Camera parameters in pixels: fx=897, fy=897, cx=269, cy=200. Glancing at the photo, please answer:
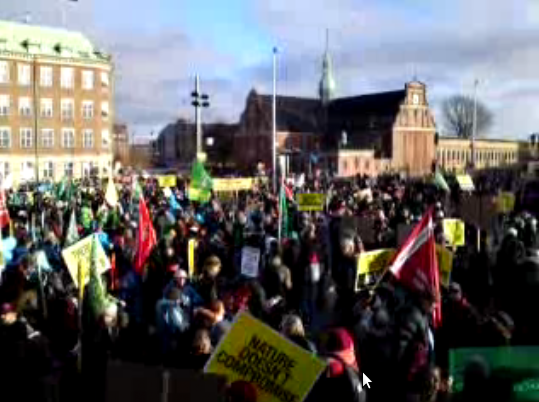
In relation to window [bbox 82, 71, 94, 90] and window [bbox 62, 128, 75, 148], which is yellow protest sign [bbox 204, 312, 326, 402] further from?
window [bbox 82, 71, 94, 90]

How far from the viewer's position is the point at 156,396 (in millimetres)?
5477

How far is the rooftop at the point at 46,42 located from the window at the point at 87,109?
4.16 meters

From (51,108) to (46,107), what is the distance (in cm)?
50

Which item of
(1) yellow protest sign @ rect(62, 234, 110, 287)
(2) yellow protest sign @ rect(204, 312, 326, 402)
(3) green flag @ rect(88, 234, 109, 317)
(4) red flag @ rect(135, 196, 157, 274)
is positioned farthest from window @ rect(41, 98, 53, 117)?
(2) yellow protest sign @ rect(204, 312, 326, 402)

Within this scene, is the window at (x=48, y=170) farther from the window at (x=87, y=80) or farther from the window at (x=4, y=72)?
the window at (x=4, y=72)

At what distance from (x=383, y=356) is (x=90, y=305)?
123 inches

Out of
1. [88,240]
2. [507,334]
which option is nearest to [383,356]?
[507,334]

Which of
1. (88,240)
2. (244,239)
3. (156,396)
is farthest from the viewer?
(244,239)

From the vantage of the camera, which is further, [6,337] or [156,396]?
[6,337]

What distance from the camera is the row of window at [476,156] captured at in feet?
369

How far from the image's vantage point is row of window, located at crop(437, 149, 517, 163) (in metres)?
112

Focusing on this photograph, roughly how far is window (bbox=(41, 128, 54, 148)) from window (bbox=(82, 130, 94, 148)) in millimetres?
3102

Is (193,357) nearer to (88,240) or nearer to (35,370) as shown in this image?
(35,370)

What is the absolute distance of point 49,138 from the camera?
8412cm
